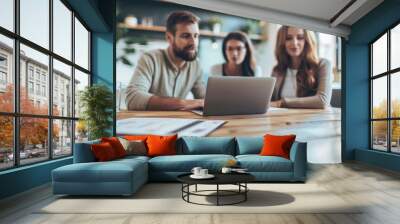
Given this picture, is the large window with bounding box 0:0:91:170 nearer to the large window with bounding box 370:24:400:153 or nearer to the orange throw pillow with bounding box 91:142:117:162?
the orange throw pillow with bounding box 91:142:117:162

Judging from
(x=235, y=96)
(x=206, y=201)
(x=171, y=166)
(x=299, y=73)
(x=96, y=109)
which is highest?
(x=299, y=73)

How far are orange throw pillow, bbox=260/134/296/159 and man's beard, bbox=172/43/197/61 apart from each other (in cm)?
334

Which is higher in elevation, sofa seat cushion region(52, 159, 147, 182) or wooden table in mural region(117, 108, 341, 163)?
wooden table in mural region(117, 108, 341, 163)

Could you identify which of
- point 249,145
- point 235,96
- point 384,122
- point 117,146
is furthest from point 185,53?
point 384,122

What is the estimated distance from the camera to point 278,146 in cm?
654

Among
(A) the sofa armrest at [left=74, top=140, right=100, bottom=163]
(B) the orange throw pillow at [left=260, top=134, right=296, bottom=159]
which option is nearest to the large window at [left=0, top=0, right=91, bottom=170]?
(A) the sofa armrest at [left=74, top=140, right=100, bottom=163]

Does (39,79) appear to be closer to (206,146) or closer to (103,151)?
(103,151)

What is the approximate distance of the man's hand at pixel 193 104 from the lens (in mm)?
9008

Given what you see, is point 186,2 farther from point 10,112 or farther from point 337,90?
point 10,112

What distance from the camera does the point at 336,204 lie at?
14.7 feet

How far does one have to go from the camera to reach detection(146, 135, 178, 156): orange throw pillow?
6844mm

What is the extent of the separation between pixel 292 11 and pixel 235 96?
7.54ft

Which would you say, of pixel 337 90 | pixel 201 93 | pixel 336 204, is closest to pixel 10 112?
pixel 336 204

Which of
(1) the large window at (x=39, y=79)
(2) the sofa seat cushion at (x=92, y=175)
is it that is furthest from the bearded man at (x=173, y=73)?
(2) the sofa seat cushion at (x=92, y=175)
